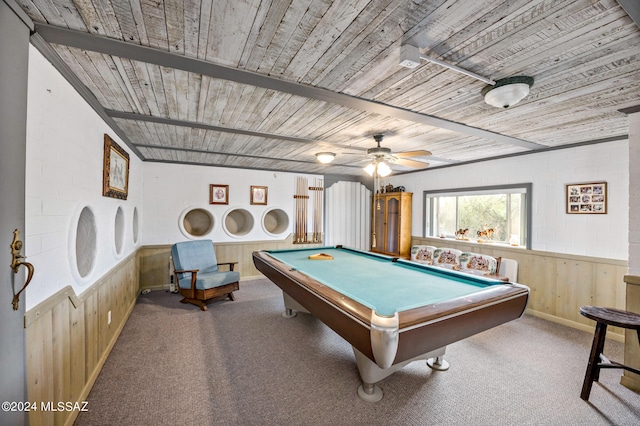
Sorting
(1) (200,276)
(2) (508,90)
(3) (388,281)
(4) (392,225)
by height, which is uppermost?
(2) (508,90)

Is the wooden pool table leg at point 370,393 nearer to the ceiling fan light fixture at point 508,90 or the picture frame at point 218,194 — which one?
the ceiling fan light fixture at point 508,90

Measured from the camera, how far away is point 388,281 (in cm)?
239

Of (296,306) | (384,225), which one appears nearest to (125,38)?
(296,306)

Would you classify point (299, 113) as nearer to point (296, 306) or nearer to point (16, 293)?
point (16, 293)

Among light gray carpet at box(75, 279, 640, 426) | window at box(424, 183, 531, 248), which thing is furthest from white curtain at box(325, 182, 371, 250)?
light gray carpet at box(75, 279, 640, 426)

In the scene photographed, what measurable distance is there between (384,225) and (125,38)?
533 centimetres

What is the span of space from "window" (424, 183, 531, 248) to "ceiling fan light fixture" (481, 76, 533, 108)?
2687 mm

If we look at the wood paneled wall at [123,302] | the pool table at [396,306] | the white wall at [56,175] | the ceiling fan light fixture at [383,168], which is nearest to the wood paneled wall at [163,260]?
the wood paneled wall at [123,302]

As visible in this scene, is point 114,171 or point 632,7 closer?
point 632,7

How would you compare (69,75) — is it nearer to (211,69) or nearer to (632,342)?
(211,69)

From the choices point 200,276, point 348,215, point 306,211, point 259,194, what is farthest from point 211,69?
point 348,215

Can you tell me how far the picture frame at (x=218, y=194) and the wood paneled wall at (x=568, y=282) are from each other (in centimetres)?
479

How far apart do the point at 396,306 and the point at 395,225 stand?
415 cm

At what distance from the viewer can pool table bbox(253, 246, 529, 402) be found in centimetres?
145
